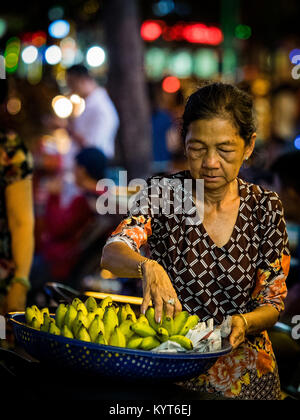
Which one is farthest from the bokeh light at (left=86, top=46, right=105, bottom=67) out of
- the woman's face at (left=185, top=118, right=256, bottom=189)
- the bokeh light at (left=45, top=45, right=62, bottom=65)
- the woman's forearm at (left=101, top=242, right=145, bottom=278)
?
the woman's forearm at (left=101, top=242, right=145, bottom=278)

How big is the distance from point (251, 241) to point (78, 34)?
1455 centimetres

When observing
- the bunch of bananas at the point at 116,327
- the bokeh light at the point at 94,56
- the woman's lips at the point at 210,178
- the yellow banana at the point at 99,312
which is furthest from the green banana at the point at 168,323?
the bokeh light at the point at 94,56

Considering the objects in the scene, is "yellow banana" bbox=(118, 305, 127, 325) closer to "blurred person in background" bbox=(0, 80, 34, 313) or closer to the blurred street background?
the blurred street background

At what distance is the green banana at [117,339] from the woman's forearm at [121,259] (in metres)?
0.24

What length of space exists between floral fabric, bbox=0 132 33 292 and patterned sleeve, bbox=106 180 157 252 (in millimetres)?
1131

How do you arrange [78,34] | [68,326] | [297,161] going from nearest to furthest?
[68,326], [297,161], [78,34]

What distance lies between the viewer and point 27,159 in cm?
338

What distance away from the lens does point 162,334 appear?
191 centimetres

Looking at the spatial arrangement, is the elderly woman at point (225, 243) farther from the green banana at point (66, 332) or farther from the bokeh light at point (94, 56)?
the bokeh light at point (94, 56)

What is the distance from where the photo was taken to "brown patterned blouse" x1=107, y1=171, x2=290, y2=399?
230 cm

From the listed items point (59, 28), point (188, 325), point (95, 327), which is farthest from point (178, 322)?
point (59, 28)

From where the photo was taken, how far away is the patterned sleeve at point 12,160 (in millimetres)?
3312
